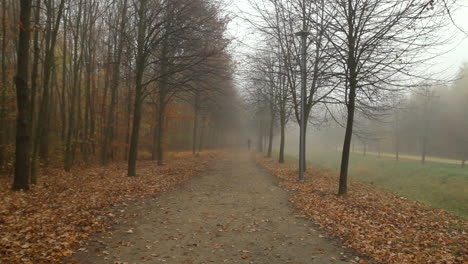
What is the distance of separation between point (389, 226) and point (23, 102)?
33.6 ft

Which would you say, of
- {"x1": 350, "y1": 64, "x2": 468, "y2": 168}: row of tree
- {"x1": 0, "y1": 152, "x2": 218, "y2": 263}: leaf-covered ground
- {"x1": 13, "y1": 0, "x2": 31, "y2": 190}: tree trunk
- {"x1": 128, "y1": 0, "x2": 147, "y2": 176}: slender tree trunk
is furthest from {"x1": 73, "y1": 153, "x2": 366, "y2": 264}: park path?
{"x1": 350, "y1": 64, "x2": 468, "y2": 168}: row of tree

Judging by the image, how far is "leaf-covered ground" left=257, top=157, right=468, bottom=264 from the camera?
16.3ft

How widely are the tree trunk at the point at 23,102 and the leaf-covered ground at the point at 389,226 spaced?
332 inches

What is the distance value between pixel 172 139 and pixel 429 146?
107 ft

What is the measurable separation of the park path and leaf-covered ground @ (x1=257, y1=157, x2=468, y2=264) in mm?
484

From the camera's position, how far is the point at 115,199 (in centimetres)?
824

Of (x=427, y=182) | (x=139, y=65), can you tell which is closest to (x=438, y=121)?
(x=427, y=182)

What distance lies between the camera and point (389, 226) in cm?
645

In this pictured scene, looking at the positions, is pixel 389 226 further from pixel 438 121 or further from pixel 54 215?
pixel 438 121

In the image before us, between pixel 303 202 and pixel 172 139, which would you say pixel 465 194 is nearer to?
pixel 303 202

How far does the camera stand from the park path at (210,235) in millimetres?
4793

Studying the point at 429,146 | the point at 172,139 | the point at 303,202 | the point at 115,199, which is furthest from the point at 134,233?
the point at 429,146

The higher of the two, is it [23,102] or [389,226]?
[23,102]

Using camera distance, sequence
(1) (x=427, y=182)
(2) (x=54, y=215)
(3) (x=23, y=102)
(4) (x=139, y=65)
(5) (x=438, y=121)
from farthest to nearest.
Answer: (5) (x=438, y=121) → (1) (x=427, y=182) → (4) (x=139, y=65) → (3) (x=23, y=102) → (2) (x=54, y=215)
